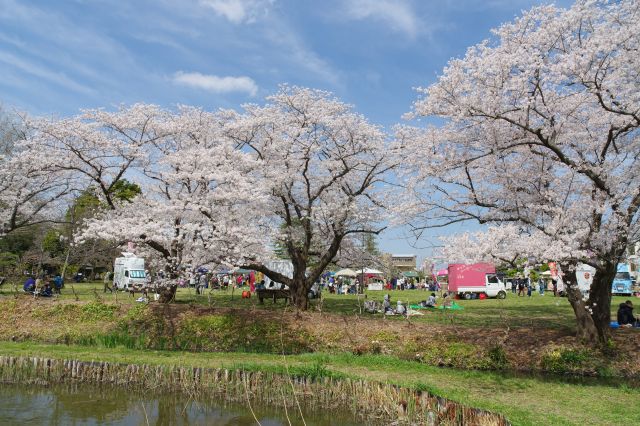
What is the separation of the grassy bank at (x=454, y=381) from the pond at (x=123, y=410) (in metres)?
1.09

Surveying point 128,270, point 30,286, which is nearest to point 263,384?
point 30,286

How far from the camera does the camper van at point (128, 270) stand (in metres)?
34.5

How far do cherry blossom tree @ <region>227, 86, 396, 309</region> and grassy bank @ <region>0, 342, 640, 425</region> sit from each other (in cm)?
539

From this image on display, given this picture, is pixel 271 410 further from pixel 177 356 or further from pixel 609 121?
pixel 609 121

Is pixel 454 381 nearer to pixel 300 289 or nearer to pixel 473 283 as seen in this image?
pixel 300 289

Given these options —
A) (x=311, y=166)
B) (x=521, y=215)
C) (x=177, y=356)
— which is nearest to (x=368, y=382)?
(x=177, y=356)

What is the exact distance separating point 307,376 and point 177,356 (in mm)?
4280

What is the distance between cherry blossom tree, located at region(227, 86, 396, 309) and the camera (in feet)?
58.6

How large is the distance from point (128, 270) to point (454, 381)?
95.4 feet

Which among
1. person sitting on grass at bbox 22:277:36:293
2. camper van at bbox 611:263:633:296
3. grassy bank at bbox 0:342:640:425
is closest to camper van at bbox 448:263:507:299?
camper van at bbox 611:263:633:296

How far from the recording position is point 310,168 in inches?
749

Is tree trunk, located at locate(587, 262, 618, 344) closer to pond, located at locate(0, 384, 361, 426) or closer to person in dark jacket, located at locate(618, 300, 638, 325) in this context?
person in dark jacket, located at locate(618, 300, 638, 325)

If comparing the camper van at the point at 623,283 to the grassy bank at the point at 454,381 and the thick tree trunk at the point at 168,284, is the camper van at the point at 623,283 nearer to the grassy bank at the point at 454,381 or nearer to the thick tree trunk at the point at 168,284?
the grassy bank at the point at 454,381

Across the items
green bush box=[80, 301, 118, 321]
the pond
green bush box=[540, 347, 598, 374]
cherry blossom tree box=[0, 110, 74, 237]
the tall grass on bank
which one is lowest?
the pond
